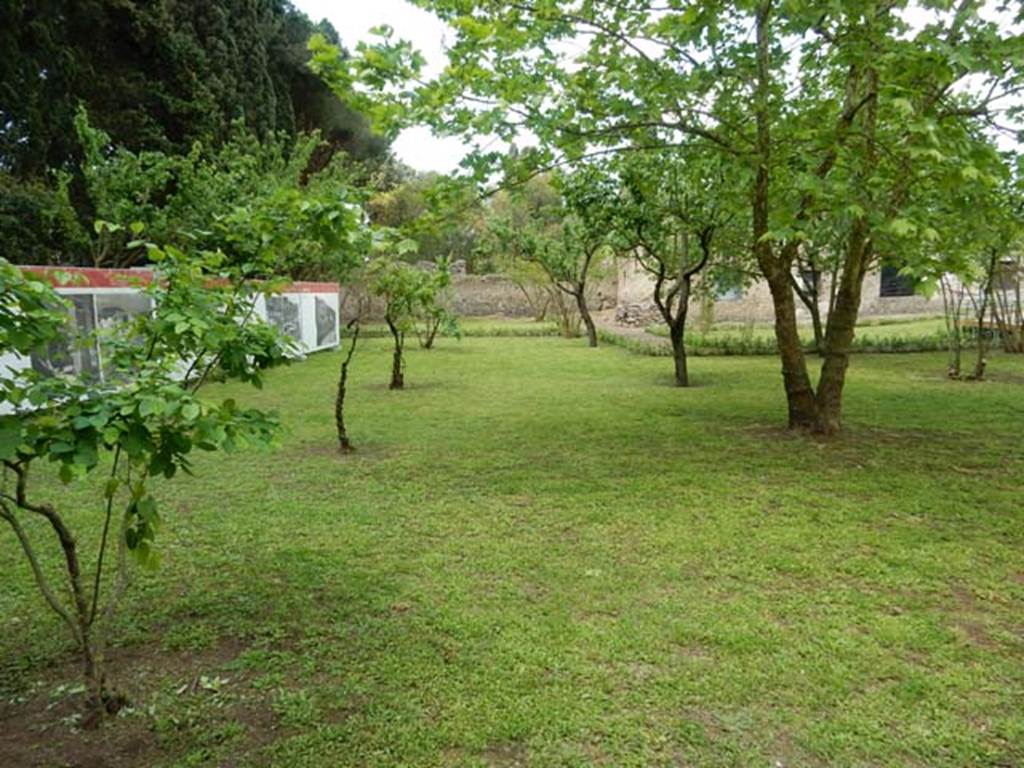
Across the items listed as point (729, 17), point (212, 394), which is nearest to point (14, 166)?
point (212, 394)

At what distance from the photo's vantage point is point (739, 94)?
471 cm

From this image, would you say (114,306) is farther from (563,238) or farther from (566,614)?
(563,238)

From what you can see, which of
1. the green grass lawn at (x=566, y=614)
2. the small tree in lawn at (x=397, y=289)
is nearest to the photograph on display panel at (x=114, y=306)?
the small tree in lawn at (x=397, y=289)

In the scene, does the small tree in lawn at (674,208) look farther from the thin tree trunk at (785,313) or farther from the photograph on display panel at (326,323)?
the photograph on display panel at (326,323)

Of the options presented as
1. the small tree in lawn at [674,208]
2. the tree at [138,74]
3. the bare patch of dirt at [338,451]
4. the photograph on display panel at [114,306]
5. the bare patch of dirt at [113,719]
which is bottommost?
the bare patch of dirt at [113,719]

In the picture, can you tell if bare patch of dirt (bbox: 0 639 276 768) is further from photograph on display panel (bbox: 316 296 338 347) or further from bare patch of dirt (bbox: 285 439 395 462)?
photograph on display panel (bbox: 316 296 338 347)

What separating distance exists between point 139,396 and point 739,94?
465 centimetres

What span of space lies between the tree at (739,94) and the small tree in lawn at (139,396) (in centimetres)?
253

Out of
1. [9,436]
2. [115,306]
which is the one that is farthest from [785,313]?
[115,306]

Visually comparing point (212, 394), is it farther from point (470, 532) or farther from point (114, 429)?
point (114, 429)

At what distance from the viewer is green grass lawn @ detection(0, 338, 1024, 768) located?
181cm

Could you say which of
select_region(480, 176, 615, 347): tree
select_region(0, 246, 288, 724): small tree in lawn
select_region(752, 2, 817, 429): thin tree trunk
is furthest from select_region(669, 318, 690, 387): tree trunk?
select_region(0, 246, 288, 724): small tree in lawn

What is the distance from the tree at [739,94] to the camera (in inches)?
134

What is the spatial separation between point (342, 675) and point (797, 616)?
1713 mm
